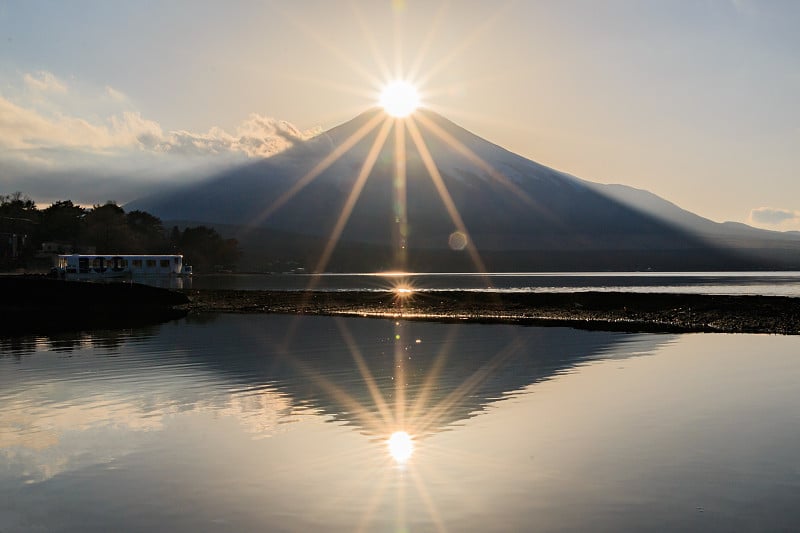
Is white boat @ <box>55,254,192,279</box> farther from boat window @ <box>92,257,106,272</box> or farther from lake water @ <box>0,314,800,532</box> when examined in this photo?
lake water @ <box>0,314,800,532</box>

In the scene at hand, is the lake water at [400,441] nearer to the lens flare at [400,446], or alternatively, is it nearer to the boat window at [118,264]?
the lens flare at [400,446]

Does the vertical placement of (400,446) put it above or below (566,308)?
below

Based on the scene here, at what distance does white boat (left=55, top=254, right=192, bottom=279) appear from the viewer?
142 m

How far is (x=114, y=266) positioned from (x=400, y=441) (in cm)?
13915

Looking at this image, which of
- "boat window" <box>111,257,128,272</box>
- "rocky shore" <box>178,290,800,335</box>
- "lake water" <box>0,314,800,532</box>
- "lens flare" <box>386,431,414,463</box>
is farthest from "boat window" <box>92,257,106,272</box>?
"lens flare" <box>386,431,414,463</box>

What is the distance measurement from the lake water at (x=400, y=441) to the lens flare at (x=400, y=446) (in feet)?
0.37

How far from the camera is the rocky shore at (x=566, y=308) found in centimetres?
6084

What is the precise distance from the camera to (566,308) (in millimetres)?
78438

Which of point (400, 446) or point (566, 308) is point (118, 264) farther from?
point (400, 446)

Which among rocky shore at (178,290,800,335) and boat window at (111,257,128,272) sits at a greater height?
boat window at (111,257,128,272)

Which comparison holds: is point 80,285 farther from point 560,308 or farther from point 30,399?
point 30,399

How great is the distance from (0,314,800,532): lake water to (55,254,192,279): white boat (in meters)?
108

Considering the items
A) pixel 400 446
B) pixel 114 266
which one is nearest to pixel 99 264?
pixel 114 266

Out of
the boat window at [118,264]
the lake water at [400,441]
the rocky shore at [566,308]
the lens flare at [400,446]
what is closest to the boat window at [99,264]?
the boat window at [118,264]
